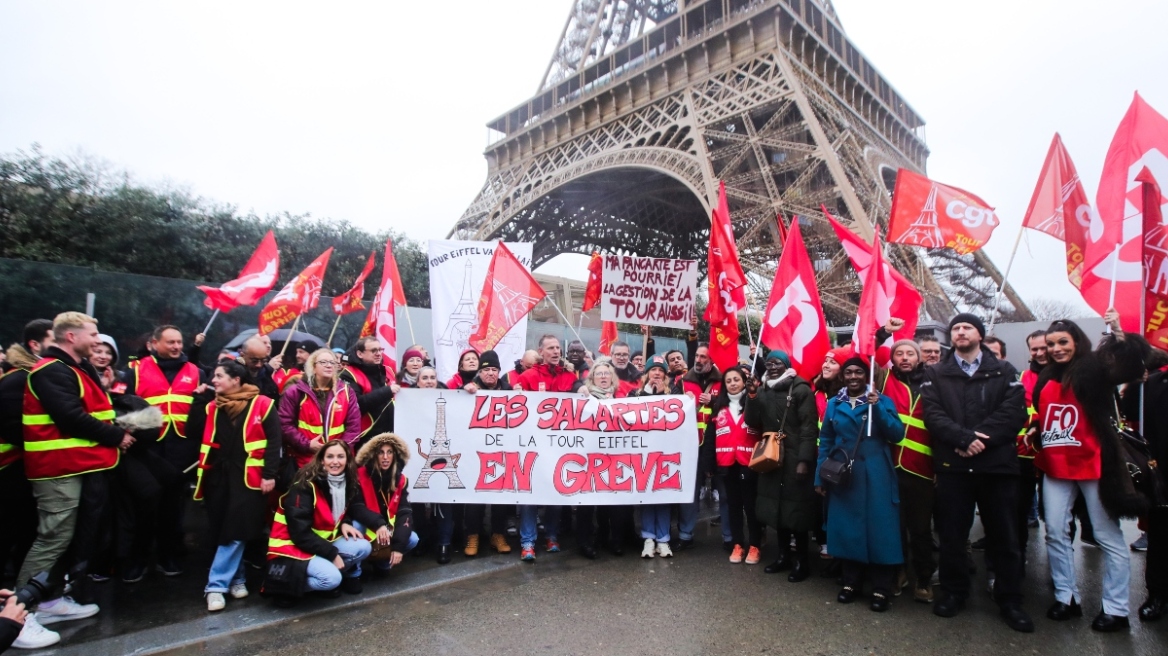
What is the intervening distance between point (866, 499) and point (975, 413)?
2.72 feet

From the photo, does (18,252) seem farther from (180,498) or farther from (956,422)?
(956,422)

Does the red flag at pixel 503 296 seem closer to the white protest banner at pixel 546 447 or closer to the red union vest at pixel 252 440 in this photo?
the white protest banner at pixel 546 447

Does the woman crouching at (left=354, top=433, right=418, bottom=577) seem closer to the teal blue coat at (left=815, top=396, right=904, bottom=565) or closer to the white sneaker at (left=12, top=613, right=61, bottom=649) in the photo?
the white sneaker at (left=12, top=613, right=61, bottom=649)

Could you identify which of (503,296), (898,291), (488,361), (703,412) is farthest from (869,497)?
(503,296)

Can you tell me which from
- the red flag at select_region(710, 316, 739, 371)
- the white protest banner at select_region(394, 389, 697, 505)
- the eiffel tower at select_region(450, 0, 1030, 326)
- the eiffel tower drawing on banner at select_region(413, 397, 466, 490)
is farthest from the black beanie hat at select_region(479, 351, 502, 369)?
the eiffel tower at select_region(450, 0, 1030, 326)

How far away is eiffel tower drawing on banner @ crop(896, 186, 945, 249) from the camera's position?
205 inches

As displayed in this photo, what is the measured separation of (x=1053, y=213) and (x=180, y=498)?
6.91m

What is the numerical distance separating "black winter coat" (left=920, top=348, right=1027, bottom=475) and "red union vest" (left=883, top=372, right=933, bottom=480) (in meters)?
0.17

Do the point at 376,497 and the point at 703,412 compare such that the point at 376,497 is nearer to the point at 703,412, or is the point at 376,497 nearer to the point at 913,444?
the point at 703,412

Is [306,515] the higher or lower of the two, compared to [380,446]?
lower

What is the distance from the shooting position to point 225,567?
12.2ft

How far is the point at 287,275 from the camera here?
1380 cm

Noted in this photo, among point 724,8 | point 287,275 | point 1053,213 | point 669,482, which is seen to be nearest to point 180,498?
point 669,482

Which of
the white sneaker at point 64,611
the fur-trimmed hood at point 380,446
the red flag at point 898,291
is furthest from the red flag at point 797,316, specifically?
the white sneaker at point 64,611
